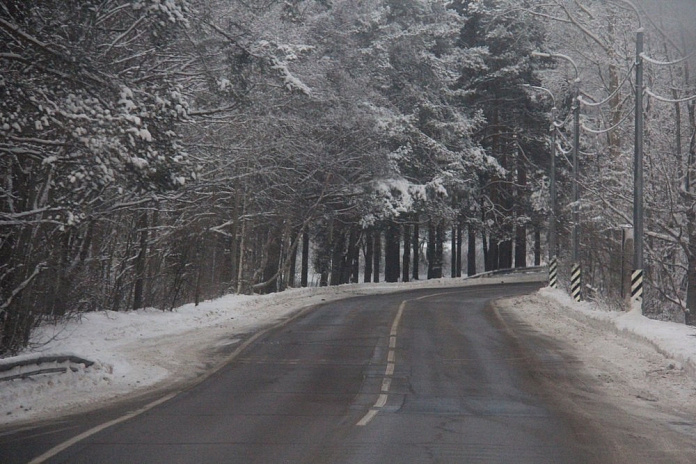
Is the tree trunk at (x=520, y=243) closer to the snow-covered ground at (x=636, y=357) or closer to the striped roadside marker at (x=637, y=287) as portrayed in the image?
the snow-covered ground at (x=636, y=357)

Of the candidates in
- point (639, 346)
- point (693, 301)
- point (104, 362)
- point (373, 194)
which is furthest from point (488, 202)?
point (104, 362)

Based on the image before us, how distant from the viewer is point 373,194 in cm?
4316

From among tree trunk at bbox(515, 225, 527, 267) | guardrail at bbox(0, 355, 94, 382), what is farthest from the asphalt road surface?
tree trunk at bbox(515, 225, 527, 267)

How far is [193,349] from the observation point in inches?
755

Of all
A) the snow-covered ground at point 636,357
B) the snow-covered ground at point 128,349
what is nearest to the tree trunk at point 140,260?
the snow-covered ground at point 128,349

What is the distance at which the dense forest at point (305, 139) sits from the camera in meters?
13.6

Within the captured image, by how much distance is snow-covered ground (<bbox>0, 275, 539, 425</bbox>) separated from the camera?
12.4 metres

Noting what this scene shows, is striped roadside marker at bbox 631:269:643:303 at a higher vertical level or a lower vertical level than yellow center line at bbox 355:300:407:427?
higher

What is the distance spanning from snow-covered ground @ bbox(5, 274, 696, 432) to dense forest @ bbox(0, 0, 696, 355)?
1349mm

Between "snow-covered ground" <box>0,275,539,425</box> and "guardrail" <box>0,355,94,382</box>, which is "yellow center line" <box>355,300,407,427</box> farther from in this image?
"guardrail" <box>0,355,94,382</box>

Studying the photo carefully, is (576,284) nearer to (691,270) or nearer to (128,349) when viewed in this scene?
(691,270)

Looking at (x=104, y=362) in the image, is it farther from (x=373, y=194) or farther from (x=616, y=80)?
(x=373, y=194)

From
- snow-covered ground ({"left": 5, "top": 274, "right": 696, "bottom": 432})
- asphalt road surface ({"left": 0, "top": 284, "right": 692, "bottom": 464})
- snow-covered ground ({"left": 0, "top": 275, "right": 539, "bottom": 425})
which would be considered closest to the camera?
asphalt road surface ({"left": 0, "top": 284, "right": 692, "bottom": 464})

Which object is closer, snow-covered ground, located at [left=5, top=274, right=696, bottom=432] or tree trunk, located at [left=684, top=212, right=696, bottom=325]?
snow-covered ground, located at [left=5, top=274, right=696, bottom=432]
